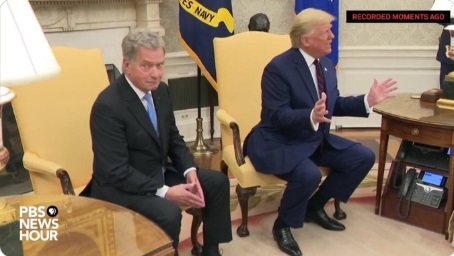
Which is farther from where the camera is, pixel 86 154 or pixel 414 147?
pixel 414 147

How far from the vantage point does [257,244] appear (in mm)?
2943

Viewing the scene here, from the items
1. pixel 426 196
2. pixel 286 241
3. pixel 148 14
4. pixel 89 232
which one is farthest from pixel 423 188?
pixel 148 14

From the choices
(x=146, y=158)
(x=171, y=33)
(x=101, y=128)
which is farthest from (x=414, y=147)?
(x=171, y=33)

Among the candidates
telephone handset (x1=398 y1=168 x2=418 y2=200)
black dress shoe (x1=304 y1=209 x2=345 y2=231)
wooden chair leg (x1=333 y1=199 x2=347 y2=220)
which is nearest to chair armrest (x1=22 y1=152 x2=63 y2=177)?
black dress shoe (x1=304 y1=209 x2=345 y2=231)

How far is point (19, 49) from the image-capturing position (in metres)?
1.40

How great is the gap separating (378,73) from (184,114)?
5.49ft

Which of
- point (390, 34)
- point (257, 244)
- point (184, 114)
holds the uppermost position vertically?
point (390, 34)

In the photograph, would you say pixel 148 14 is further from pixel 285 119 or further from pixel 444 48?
pixel 444 48

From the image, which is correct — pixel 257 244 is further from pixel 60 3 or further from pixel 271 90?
pixel 60 3

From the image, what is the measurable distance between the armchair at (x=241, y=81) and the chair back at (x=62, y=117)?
2.31 ft

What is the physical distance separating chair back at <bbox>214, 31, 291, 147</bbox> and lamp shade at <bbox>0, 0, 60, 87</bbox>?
1.77 metres

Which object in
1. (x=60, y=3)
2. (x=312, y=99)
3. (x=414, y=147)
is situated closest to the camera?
(x=312, y=99)

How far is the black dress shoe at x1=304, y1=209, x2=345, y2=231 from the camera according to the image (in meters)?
3.12

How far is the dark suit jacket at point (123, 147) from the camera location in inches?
91.0
